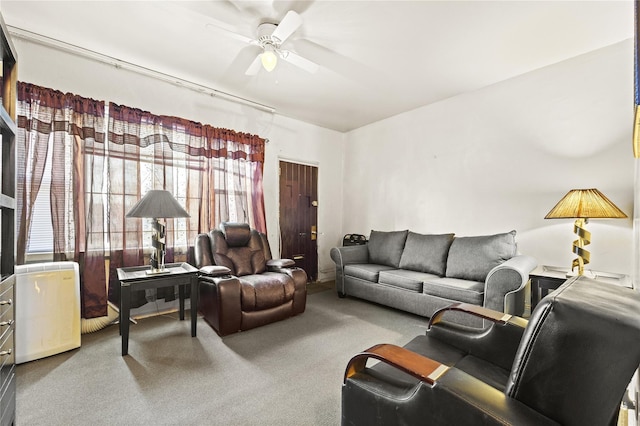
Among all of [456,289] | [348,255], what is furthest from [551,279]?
[348,255]

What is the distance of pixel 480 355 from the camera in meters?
1.42

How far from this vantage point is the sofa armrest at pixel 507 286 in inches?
93.7

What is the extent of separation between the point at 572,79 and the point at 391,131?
218 centimetres

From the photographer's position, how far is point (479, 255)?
3.00m

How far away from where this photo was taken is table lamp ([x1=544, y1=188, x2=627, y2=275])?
7.26 ft

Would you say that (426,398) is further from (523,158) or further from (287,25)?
(523,158)

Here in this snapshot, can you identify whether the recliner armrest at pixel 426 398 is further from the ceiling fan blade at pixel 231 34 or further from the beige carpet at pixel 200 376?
the ceiling fan blade at pixel 231 34

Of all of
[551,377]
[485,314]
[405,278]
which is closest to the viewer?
[551,377]

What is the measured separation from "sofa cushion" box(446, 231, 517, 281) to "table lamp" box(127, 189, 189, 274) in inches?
117

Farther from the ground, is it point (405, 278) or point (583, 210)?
point (583, 210)

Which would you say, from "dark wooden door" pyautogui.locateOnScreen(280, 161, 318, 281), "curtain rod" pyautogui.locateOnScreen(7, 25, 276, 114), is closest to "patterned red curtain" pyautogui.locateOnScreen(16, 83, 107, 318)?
"curtain rod" pyautogui.locateOnScreen(7, 25, 276, 114)

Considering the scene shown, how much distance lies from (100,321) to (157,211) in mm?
1349

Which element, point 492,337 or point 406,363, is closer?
point 406,363

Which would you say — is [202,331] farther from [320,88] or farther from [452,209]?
[452,209]
